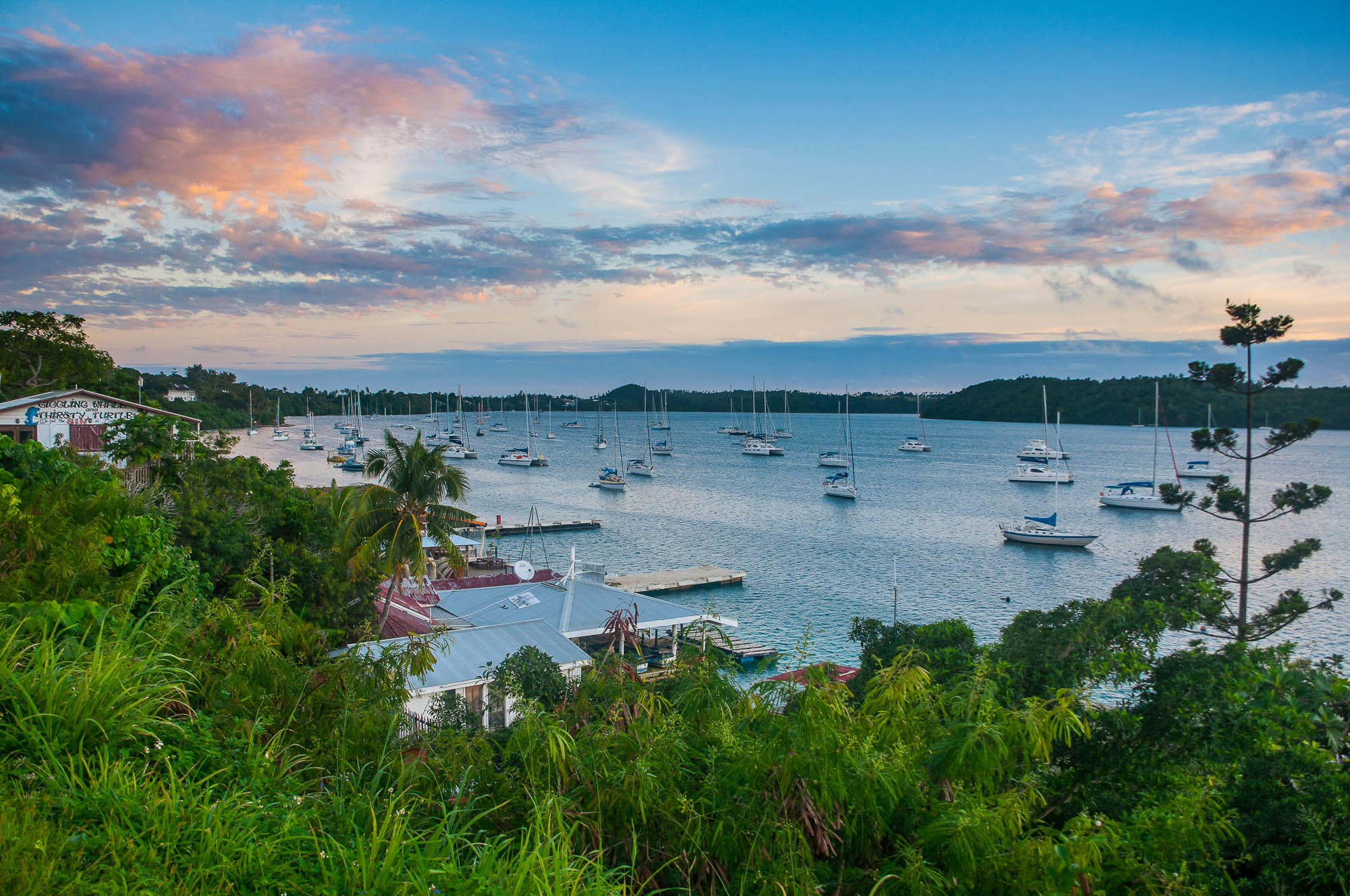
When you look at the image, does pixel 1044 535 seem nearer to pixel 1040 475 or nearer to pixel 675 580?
pixel 675 580

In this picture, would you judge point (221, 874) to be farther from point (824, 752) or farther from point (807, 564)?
point (807, 564)

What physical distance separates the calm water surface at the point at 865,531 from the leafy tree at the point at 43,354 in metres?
26.0

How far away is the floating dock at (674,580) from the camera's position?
4006 centimetres

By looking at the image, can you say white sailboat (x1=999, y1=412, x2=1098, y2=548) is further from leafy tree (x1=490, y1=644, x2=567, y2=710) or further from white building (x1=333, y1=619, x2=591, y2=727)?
leafy tree (x1=490, y1=644, x2=567, y2=710)

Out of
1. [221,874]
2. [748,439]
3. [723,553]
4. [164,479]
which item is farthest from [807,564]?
[748,439]

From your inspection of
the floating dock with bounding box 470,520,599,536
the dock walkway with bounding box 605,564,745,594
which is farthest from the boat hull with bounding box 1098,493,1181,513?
the floating dock with bounding box 470,520,599,536

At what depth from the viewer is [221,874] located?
2.95m

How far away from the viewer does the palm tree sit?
2023 centimetres

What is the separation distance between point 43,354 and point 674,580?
118 ft

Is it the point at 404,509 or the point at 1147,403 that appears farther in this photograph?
the point at 1147,403

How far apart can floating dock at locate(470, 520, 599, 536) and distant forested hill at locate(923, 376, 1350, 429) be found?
206 ft

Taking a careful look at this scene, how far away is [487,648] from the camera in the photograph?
53.8 ft

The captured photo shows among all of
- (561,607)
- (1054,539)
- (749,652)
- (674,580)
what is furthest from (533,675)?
(1054,539)

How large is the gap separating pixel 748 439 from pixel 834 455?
26.9m
